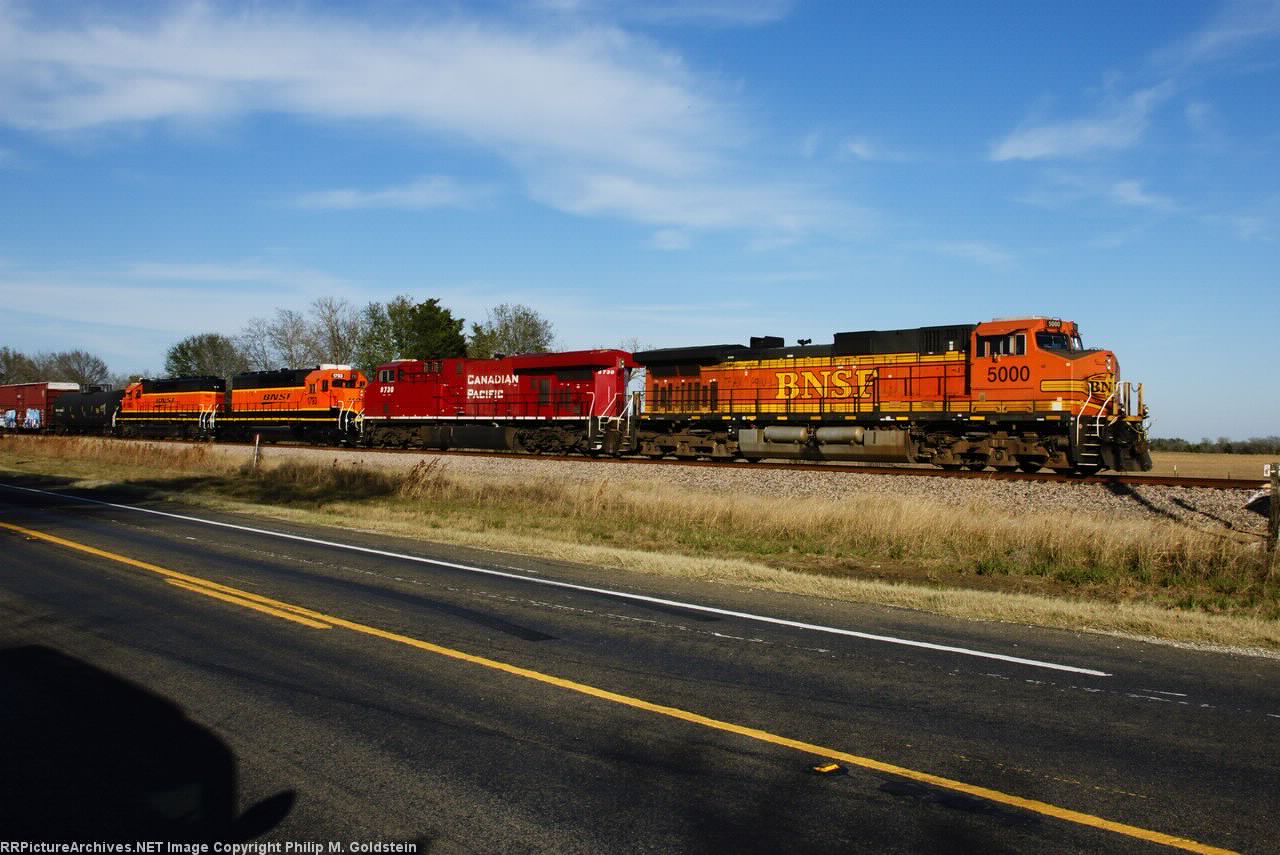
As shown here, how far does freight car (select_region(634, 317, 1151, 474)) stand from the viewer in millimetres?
23688

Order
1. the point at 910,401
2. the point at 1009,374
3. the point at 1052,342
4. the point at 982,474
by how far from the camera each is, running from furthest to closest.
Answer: the point at 910,401, the point at 1009,374, the point at 1052,342, the point at 982,474

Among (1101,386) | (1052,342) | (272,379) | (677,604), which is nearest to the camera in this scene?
(677,604)

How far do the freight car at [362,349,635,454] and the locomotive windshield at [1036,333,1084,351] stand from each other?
1351cm

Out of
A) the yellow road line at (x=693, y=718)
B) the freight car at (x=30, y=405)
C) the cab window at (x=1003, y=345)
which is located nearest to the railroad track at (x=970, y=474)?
the cab window at (x=1003, y=345)

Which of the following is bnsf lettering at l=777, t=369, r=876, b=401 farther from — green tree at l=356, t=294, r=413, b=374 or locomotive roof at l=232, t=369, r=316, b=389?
green tree at l=356, t=294, r=413, b=374

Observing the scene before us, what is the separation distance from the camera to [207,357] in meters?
104

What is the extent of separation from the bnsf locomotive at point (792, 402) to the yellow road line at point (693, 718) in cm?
1996

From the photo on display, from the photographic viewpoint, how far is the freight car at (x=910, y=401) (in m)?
23.7

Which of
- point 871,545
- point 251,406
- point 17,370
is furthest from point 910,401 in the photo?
point 17,370

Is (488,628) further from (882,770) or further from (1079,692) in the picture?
(1079,692)

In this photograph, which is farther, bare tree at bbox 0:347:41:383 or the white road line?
bare tree at bbox 0:347:41:383

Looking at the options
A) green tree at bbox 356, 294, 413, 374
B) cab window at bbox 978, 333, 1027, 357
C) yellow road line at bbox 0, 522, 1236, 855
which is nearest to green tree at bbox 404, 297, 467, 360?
green tree at bbox 356, 294, 413, 374

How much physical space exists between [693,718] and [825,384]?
22904 millimetres

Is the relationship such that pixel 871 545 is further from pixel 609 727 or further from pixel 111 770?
pixel 111 770
